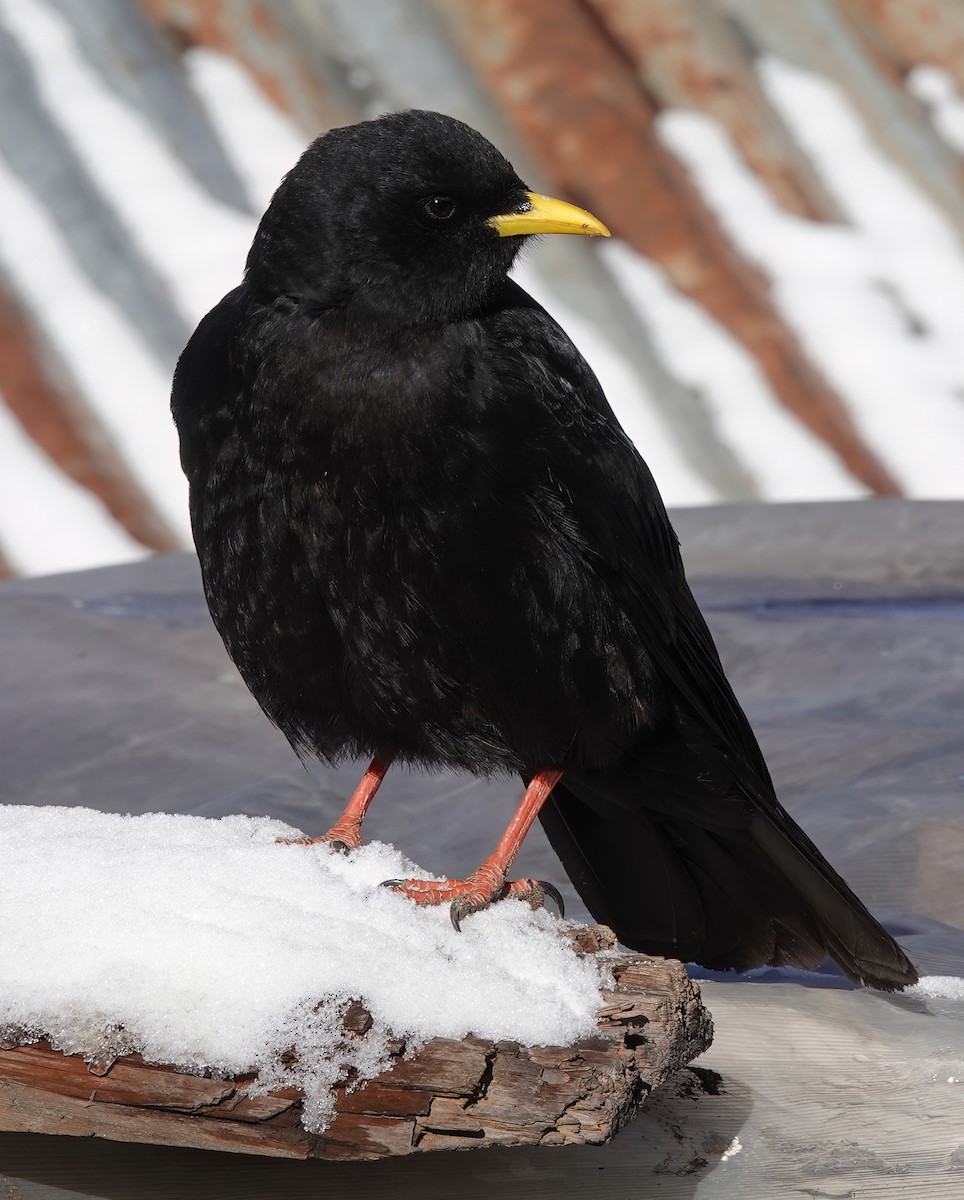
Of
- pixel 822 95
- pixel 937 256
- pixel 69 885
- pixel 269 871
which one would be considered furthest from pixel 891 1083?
pixel 822 95

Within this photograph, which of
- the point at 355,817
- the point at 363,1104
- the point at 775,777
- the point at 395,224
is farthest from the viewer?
the point at 775,777

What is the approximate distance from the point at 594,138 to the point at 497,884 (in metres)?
4.72

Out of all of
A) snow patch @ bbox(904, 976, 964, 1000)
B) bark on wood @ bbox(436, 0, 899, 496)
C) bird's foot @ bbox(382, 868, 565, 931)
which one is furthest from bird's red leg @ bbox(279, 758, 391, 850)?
bark on wood @ bbox(436, 0, 899, 496)

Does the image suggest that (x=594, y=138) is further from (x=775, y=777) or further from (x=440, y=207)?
(x=440, y=207)

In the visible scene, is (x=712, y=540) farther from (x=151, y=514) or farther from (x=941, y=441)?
(x=151, y=514)

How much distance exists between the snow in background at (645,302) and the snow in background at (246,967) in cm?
403

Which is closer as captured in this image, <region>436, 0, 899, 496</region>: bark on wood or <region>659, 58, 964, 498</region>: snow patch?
<region>659, 58, 964, 498</region>: snow patch

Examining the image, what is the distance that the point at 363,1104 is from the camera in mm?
1954

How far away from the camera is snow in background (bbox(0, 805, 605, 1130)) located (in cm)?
195

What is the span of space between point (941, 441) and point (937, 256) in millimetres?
907

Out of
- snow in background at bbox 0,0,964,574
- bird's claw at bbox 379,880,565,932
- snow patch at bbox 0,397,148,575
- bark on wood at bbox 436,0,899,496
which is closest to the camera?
bird's claw at bbox 379,880,565,932

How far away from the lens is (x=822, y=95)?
267 inches

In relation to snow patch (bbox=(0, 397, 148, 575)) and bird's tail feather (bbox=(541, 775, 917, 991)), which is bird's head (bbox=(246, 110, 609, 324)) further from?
snow patch (bbox=(0, 397, 148, 575))

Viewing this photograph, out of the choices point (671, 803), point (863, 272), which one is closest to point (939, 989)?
point (671, 803)
